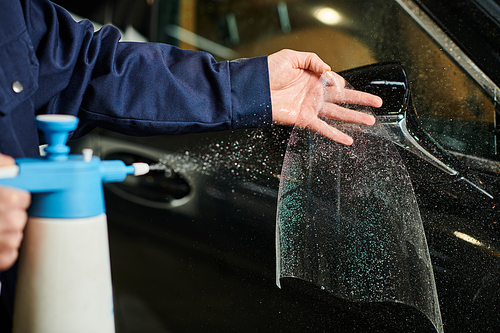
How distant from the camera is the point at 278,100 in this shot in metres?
0.61

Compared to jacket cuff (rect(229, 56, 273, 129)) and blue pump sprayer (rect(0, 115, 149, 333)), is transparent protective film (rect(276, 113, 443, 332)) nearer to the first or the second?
jacket cuff (rect(229, 56, 273, 129))

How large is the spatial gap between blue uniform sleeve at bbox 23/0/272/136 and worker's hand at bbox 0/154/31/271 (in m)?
0.28

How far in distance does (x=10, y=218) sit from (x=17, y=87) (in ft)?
0.70

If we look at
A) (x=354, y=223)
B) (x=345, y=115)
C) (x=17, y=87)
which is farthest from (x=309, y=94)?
(x=17, y=87)

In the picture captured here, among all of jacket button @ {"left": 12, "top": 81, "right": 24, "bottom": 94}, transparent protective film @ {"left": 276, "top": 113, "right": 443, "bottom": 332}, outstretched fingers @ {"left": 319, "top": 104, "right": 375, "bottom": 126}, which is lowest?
transparent protective film @ {"left": 276, "top": 113, "right": 443, "bottom": 332}

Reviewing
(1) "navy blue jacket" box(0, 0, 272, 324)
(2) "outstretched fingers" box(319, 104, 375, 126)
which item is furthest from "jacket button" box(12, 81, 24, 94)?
(2) "outstretched fingers" box(319, 104, 375, 126)

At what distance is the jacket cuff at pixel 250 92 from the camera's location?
0.57 m

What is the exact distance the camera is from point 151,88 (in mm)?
569

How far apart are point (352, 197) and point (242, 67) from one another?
273 millimetres

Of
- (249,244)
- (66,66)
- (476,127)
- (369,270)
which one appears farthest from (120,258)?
(476,127)

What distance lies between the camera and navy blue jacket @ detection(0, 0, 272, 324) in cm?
54

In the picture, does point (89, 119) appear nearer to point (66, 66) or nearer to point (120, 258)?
point (66, 66)

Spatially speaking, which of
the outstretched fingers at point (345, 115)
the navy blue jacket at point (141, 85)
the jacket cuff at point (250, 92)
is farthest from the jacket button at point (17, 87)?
the outstretched fingers at point (345, 115)

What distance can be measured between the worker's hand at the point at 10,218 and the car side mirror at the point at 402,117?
1.50ft
